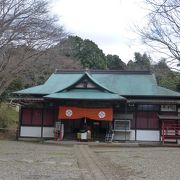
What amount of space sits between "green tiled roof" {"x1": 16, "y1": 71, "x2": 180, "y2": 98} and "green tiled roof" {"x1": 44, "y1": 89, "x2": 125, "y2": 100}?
25.9 inches

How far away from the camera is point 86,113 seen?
1084 inches

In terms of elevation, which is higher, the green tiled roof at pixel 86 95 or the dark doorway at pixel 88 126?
the green tiled roof at pixel 86 95

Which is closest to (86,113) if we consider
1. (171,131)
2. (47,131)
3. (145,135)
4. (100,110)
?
(100,110)

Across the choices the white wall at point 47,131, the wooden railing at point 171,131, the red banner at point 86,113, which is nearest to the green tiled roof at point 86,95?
the red banner at point 86,113

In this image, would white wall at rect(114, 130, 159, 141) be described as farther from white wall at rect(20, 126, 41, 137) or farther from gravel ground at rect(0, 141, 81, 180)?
gravel ground at rect(0, 141, 81, 180)

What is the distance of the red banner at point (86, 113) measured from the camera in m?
27.4

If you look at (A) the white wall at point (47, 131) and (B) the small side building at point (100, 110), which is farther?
(A) the white wall at point (47, 131)

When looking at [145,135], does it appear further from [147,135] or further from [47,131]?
[47,131]

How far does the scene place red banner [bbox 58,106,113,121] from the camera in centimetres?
2736

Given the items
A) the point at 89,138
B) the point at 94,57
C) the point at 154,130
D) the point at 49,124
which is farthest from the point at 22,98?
the point at 94,57

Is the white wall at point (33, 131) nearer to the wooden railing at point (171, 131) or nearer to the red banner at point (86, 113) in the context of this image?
the red banner at point (86, 113)

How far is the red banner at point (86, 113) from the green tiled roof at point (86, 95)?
2.99ft

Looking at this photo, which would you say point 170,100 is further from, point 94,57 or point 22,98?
point 94,57

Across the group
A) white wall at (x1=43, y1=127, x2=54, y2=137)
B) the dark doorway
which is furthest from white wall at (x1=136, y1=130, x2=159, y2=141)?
white wall at (x1=43, y1=127, x2=54, y2=137)
